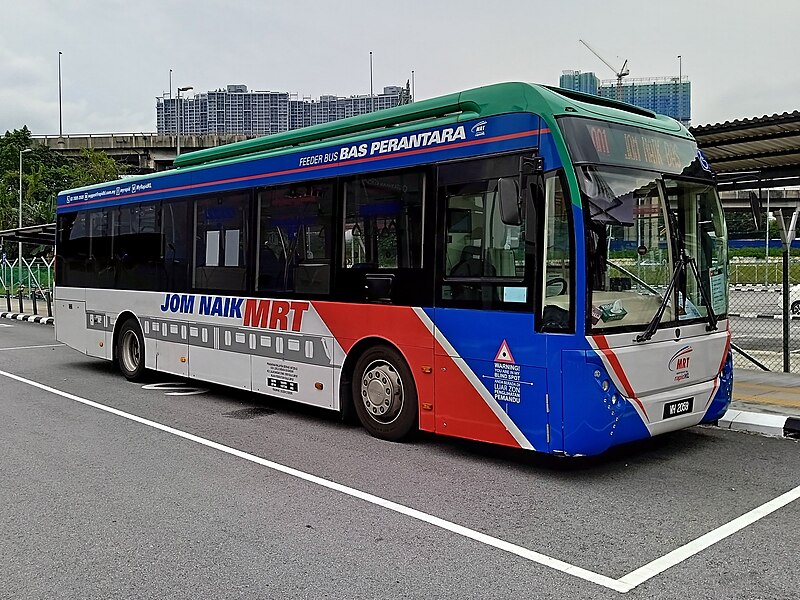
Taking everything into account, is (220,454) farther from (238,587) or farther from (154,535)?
(238,587)

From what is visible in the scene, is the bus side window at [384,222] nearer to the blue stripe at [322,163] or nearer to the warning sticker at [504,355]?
the blue stripe at [322,163]

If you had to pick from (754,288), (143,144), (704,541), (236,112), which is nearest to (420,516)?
(704,541)

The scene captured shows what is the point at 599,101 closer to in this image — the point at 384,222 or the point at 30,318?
the point at 384,222

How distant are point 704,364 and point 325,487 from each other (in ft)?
11.4

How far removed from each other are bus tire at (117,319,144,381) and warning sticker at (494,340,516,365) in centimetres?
690

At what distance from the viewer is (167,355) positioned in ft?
36.5

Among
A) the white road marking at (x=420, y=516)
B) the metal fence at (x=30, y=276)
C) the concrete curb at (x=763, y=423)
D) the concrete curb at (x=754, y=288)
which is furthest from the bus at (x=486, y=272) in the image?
the metal fence at (x=30, y=276)

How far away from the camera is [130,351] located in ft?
39.7

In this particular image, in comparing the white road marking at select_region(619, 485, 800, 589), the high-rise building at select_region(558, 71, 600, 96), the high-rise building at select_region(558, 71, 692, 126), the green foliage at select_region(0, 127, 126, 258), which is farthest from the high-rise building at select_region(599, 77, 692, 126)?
the white road marking at select_region(619, 485, 800, 589)

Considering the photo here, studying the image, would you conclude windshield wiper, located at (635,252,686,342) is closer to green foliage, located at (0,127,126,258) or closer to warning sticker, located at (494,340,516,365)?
warning sticker, located at (494,340,516,365)

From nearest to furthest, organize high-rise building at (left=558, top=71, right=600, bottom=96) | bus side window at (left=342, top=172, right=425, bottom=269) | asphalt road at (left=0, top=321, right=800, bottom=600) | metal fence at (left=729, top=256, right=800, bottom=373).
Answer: asphalt road at (left=0, top=321, right=800, bottom=600), bus side window at (left=342, top=172, right=425, bottom=269), metal fence at (left=729, top=256, right=800, bottom=373), high-rise building at (left=558, top=71, right=600, bottom=96)

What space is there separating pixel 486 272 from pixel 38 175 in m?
44.8

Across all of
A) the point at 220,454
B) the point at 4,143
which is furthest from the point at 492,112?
the point at 4,143

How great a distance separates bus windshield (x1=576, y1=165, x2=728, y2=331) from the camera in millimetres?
6207
